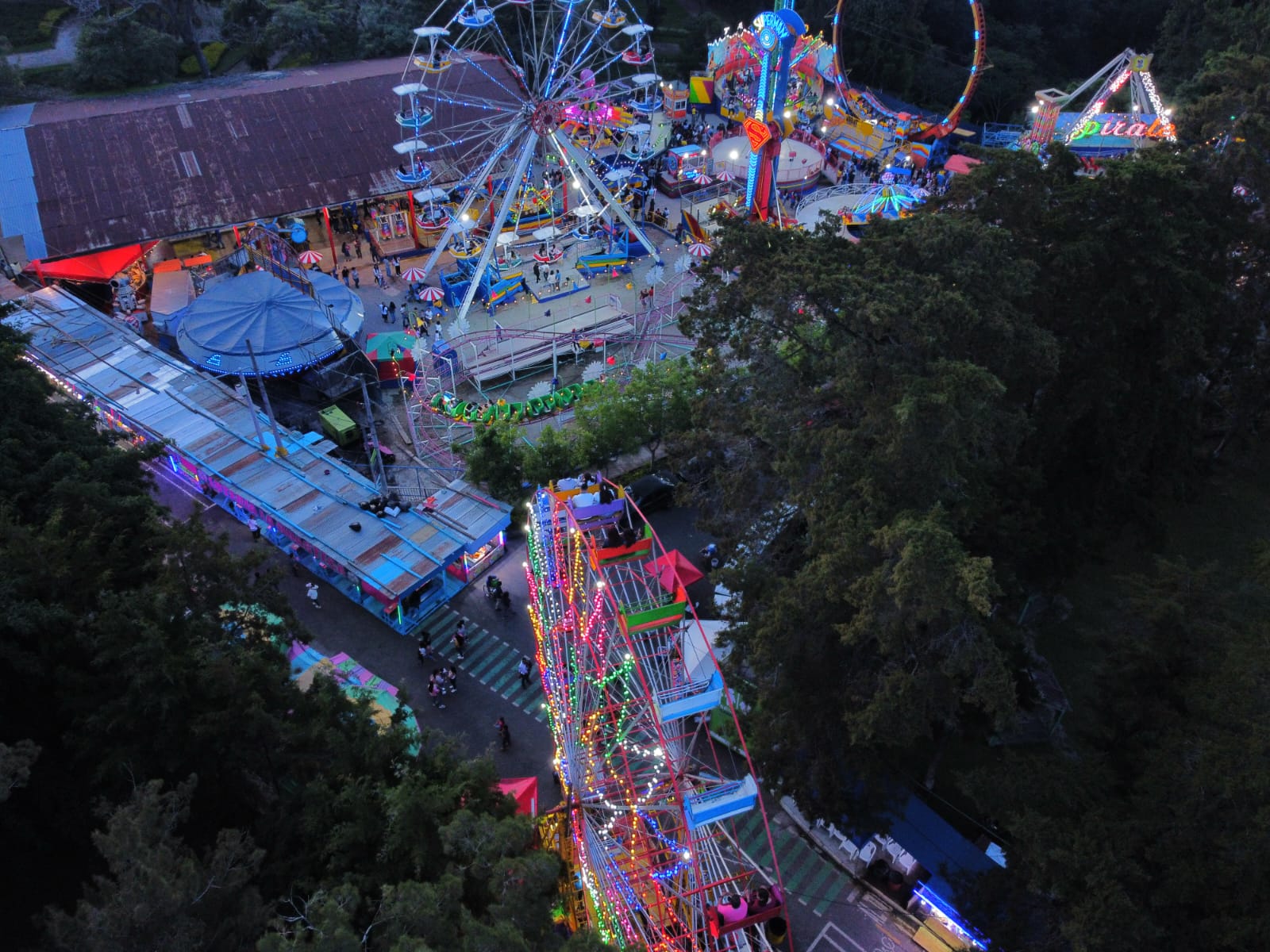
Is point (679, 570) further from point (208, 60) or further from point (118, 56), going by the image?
point (208, 60)

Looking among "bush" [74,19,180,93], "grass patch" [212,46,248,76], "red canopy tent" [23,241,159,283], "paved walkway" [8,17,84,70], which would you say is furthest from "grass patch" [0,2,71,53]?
"red canopy tent" [23,241,159,283]

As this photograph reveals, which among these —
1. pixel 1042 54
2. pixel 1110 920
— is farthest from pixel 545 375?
pixel 1042 54

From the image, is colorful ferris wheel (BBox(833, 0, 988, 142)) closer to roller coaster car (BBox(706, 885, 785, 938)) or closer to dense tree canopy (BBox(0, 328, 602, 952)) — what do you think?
dense tree canopy (BBox(0, 328, 602, 952))

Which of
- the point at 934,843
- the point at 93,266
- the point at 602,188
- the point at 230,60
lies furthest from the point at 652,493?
the point at 230,60

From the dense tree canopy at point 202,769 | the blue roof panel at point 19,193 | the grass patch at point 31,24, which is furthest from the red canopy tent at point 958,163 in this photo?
the grass patch at point 31,24

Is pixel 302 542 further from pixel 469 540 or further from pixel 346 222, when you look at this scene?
pixel 346 222

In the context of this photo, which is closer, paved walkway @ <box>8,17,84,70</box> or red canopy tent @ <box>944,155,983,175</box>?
red canopy tent @ <box>944,155,983,175</box>
